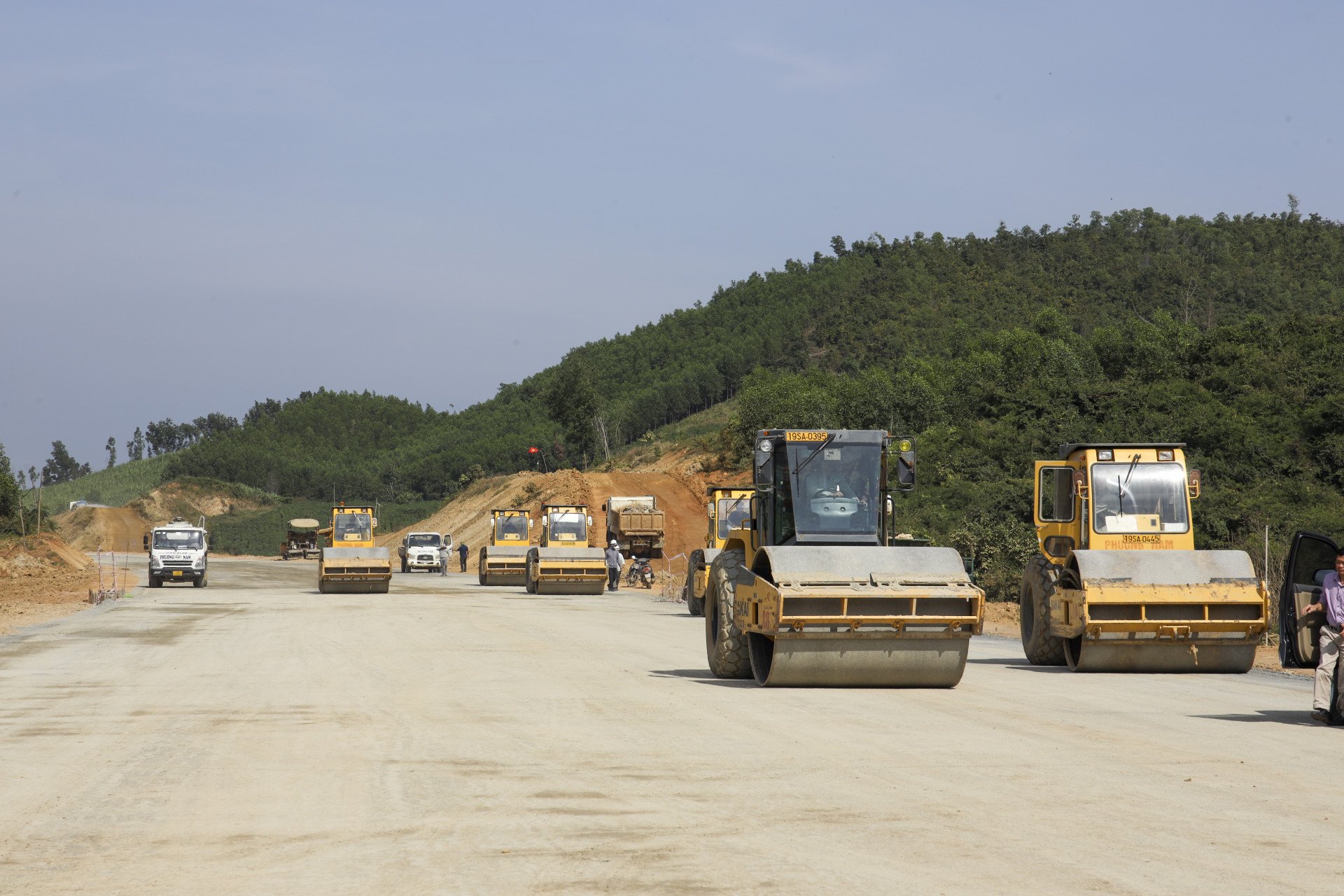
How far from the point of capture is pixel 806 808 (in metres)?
8.80

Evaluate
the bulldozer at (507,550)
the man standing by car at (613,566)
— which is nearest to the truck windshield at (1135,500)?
the man standing by car at (613,566)

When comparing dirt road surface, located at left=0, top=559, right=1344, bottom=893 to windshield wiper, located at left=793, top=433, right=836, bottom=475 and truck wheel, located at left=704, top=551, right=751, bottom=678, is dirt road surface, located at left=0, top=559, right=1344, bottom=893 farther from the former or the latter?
windshield wiper, located at left=793, top=433, right=836, bottom=475

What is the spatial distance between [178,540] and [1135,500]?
41673 millimetres

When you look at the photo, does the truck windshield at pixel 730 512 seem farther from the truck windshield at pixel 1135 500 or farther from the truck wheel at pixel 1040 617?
the truck windshield at pixel 1135 500

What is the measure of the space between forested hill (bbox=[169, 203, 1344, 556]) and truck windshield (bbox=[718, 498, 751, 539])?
2289cm

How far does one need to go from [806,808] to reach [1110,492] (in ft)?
40.1

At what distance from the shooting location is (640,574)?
53.5 m

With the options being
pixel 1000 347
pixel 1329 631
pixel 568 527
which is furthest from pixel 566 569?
pixel 1000 347

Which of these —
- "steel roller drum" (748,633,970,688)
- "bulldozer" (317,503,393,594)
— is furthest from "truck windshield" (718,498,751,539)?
"steel roller drum" (748,633,970,688)

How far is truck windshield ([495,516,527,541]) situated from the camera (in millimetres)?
51281

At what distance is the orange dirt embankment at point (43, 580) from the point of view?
111ft

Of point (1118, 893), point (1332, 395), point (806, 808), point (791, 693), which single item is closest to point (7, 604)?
point (791, 693)

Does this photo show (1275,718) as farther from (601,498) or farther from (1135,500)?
(601,498)

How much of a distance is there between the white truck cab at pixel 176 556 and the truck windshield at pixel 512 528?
1145 cm
